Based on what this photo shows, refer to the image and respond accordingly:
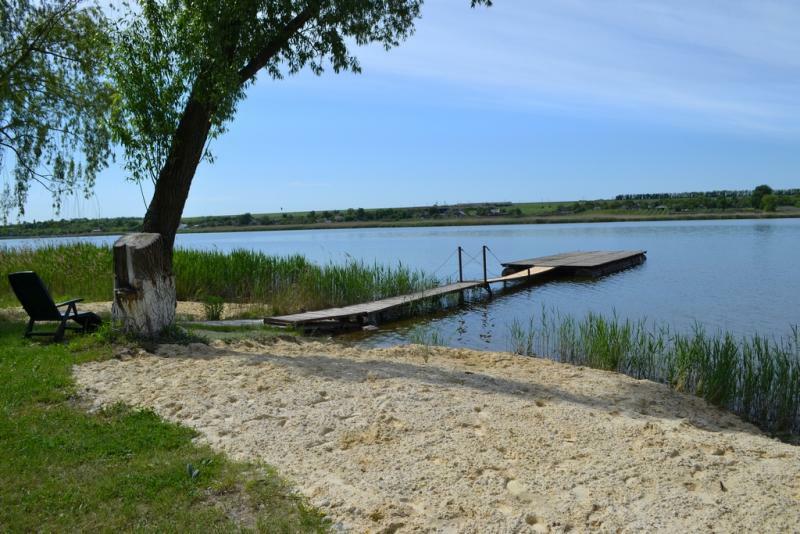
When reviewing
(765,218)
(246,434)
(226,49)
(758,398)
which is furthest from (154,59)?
(765,218)

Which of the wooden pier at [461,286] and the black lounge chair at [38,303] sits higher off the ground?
the black lounge chair at [38,303]

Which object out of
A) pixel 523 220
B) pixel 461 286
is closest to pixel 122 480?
pixel 461 286

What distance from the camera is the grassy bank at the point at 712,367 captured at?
25.5ft

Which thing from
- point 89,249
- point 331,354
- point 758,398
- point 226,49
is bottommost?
point 758,398

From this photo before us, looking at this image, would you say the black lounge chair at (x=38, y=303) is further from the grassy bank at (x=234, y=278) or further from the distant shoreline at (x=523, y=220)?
the distant shoreline at (x=523, y=220)

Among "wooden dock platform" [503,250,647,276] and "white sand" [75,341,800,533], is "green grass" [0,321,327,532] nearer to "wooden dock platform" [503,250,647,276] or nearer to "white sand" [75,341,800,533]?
"white sand" [75,341,800,533]

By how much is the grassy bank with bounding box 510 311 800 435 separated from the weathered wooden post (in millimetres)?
6197

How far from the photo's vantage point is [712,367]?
8.46 metres

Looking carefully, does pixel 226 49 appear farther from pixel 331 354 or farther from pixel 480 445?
pixel 480 445

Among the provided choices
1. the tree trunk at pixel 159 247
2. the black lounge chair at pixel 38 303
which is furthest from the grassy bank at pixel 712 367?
the black lounge chair at pixel 38 303

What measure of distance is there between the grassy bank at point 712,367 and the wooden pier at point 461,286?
3.93 m

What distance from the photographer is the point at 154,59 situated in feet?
29.6

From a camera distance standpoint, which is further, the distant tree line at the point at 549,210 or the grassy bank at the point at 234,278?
the distant tree line at the point at 549,210

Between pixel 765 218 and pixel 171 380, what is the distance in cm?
8228
